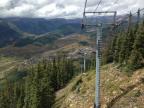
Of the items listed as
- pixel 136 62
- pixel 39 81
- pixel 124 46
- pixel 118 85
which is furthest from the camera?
pixel 39 81

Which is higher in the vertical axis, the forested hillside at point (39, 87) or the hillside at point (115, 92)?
the hillside at point (115, 92)

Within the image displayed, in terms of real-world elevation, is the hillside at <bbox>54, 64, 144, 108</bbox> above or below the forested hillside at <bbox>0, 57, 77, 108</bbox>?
above

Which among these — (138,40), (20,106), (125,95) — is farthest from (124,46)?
(20,106)

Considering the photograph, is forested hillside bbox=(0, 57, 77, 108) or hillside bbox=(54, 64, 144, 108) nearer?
hillside bbox=(54, 64, 144, 108)

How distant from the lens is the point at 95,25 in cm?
3888

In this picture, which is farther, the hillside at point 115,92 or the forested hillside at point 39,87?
the forested hillside at point 39,87

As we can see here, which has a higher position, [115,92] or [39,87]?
[115,92]

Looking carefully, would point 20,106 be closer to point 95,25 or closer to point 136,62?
point 136,62

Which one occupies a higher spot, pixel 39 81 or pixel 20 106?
pixel 39 81

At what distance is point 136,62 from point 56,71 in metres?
69.3

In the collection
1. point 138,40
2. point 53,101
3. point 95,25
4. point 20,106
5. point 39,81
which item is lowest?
point 20,106

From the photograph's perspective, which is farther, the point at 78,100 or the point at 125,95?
the point at 78,100

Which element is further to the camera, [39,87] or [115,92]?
[39,87]

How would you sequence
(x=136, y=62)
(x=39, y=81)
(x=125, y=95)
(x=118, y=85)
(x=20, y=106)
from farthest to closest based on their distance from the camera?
(x=20, y=106), (x=39, y=81), (x=136, y=62), (x=118, y=85), (x=125, y=95)
